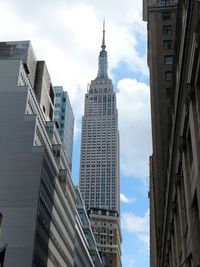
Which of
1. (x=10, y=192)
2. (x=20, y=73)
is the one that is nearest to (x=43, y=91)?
(x=20, y=73)

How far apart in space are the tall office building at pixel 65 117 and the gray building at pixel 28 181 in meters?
70.0

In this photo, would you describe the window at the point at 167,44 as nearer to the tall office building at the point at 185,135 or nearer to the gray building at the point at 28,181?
the gray building at the point at 28,181

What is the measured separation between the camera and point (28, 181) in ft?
258

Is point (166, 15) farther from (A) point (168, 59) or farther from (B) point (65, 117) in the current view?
(B) point (65, 117)

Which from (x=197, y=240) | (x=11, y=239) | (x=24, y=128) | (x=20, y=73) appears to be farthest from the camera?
(x=20, y=73)

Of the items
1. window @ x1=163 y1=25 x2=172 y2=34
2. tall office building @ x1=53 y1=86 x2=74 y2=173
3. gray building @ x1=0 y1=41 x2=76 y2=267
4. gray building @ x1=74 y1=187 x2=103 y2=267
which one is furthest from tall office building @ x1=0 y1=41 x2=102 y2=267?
tall office building @ x1=53 y1=86 x2=74 y2=173

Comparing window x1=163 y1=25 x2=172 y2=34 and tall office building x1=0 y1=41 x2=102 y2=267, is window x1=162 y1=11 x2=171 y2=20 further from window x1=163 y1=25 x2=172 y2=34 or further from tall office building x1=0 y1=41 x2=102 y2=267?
tall office building x1=0 y1=41 x2=102 y2=267

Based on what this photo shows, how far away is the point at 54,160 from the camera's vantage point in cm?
9444

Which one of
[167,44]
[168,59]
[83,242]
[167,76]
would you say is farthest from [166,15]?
[83,242]

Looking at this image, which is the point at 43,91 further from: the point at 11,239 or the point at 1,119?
the point at 11,239

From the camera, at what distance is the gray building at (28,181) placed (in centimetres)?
7331

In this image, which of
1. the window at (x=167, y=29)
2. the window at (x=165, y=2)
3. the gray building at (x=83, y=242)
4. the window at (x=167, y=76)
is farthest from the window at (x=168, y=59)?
the gray building at (x=83, y=242)

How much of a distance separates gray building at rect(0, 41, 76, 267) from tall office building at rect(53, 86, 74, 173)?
6999cm

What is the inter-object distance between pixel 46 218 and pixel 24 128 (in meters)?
17.5
